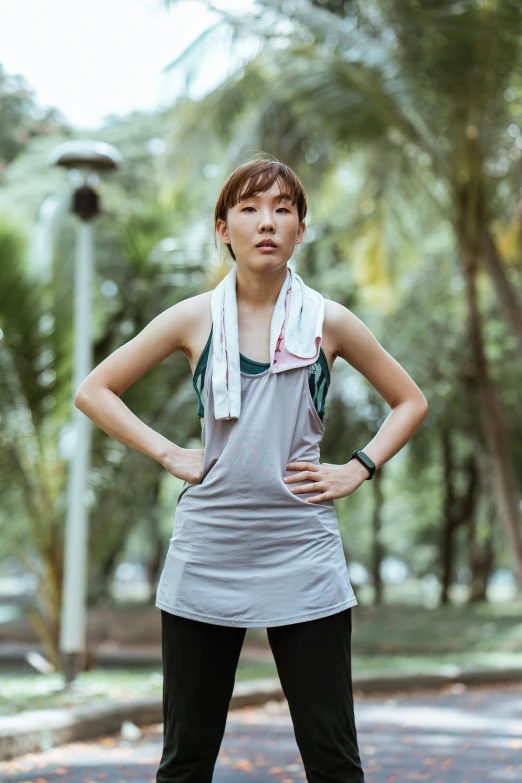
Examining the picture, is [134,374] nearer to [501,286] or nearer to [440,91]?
[440,91]

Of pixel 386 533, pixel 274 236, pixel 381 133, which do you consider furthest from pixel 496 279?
pixel 386 533

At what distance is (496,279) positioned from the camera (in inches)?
542

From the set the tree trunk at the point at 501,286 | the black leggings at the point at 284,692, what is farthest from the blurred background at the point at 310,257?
the black leggings at the point at 284,692

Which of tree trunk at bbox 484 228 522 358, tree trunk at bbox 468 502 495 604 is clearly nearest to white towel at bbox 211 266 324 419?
tree trunk at bbox 484 228 522 358

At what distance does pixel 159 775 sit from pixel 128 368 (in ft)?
3.28

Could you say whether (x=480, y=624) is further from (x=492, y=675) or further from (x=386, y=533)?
(x=386, y=533)

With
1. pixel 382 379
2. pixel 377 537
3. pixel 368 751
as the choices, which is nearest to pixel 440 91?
pixel 368 751

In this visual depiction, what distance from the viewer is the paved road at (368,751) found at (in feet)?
16.1

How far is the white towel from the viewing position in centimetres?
250

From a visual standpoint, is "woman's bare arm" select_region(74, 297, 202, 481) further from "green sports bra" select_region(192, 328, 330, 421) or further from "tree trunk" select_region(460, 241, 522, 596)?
"tree trunk" select_region(460, 241, 522, 596)

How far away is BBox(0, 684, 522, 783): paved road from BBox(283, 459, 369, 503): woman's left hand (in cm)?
263

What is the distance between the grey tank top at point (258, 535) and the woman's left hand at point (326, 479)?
2 cm

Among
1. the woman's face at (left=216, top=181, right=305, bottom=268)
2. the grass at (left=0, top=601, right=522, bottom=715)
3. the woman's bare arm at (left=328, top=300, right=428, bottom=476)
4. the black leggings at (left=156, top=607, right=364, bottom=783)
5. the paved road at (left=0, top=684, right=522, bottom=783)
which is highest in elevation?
the woman's face at (left=216, top=181, right=305, bottom=268)

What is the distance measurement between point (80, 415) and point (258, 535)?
624 centimetres
